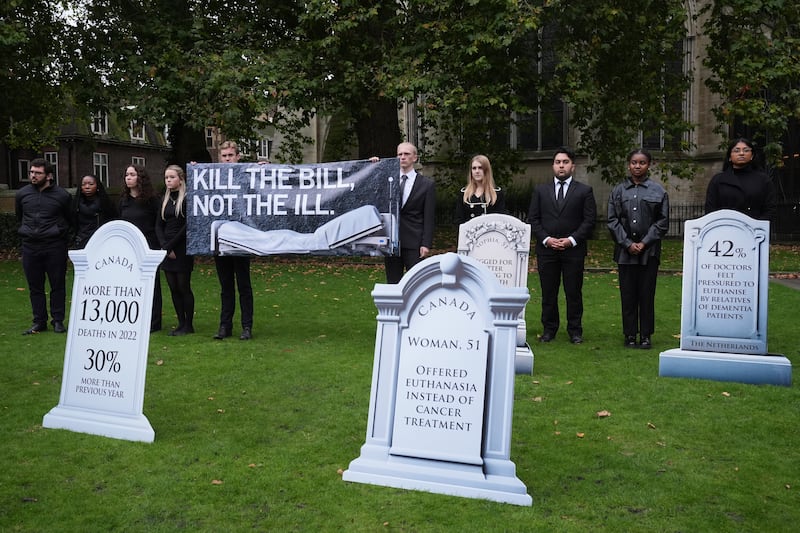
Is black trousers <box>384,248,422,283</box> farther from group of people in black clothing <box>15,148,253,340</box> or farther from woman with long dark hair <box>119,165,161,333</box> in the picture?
woman with long dark hair <box>119,165,161,333</box>

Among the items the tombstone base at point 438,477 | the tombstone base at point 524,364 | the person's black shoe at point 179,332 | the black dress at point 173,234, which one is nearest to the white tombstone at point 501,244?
the tombstone base at point 524,364

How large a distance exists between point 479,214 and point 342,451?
15.9 feet

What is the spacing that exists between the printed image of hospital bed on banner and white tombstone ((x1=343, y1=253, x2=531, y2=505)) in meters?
3.88

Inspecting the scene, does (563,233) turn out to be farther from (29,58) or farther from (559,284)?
(29,58)

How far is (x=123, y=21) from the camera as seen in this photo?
1967cm

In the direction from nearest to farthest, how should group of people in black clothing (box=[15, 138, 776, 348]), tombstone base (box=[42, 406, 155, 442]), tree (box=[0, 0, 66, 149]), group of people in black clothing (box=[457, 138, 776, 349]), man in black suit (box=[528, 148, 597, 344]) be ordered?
1. tombstone base (box=[42, 406, 155, 442])
2. group of people in black clothing (box=[457, 138, 776, 349])
3. group of people in black clothing (box=[15, 138, 776, 348])
4. man in black suit (box=[528, 148, 597, 344])
5. tree (box=[0, 0, 66, 149])

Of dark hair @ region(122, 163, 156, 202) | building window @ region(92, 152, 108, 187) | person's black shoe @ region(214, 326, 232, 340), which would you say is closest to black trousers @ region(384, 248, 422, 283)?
person's black shoe @ region(214, 326, 232, 340)

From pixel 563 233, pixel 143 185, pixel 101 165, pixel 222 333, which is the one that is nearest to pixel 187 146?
pixel 143 185

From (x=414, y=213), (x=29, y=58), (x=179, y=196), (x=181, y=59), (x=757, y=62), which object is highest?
(x=29, y=58)

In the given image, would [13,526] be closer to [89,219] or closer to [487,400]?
[487,400]

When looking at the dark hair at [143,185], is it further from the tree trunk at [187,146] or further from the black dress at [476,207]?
the tree trunk at [187,146]

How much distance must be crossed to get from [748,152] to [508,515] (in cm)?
575

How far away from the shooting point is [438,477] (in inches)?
180

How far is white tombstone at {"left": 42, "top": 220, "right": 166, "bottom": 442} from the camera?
18.4 ft
